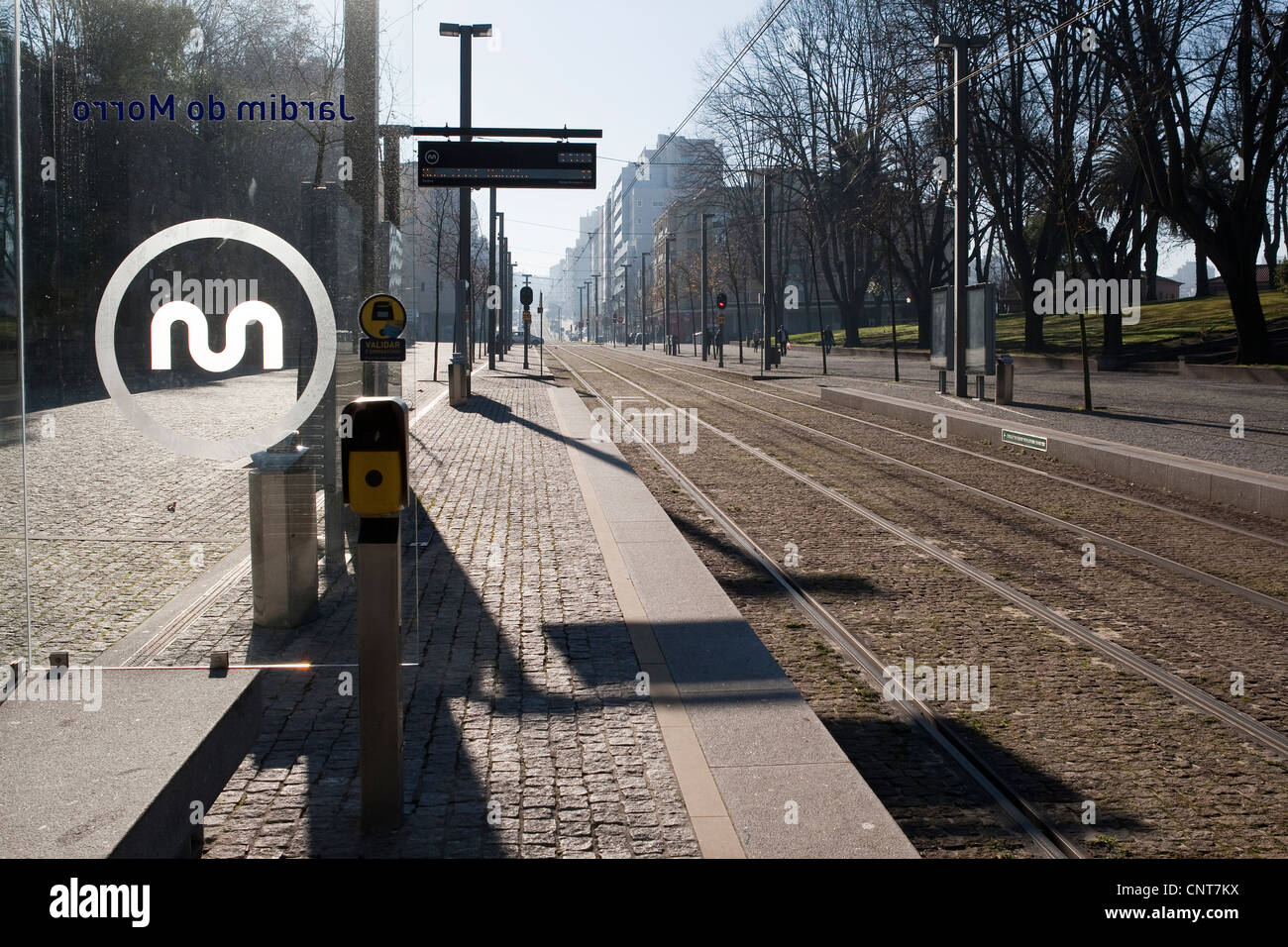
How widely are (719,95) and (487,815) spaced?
55.4 m

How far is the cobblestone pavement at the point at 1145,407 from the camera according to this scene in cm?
1488

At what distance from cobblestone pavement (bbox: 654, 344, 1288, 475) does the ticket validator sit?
35.8 feet

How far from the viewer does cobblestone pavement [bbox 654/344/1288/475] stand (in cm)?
1488

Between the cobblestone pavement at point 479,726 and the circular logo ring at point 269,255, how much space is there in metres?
0.74

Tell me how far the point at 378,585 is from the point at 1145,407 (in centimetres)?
2009

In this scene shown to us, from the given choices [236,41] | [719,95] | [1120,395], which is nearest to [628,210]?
[719,95]

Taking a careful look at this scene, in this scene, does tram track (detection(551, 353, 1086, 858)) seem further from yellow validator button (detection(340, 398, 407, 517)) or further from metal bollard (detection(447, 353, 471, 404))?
metal bollard (detection(447, 353, 471, 404))

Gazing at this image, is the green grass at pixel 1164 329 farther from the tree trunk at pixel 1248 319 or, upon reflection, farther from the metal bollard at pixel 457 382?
the metal bollard at pixel 457 382

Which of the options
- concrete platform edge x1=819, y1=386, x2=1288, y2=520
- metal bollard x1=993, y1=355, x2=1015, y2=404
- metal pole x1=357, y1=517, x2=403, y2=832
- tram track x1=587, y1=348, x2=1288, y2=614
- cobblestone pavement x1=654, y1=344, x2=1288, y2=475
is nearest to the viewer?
metal pole x1=357, y1=517, x2=403, y2=832

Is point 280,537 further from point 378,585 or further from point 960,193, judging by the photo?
point 960,193

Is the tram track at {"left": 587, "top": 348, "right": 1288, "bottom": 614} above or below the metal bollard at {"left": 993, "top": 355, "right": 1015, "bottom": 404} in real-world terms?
below

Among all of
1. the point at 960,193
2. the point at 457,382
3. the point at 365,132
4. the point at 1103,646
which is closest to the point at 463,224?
the point at 457,382

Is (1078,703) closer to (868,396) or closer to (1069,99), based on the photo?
(868,396)

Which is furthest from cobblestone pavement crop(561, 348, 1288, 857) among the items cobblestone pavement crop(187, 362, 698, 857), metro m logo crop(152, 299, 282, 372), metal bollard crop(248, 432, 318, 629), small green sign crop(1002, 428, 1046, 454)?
small green sign crop(1002, 428, 1046, 454)
